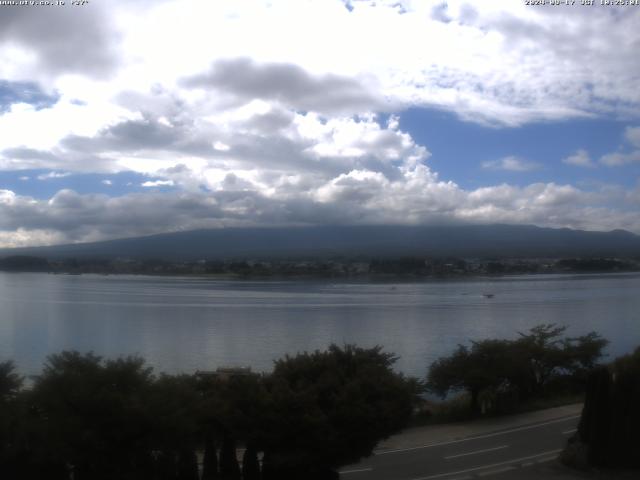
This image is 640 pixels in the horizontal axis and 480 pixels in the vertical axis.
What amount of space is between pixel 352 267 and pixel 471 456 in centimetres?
7738

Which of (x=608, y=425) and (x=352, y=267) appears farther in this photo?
(x=352, y=267)

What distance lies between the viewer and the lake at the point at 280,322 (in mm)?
28547

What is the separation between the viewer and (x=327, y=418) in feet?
32.2

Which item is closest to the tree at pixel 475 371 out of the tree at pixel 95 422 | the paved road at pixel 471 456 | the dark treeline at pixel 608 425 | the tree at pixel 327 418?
the paved road at pixel 471 456

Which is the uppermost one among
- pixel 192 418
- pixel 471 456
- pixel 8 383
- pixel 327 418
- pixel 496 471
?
A: pixel 8 383

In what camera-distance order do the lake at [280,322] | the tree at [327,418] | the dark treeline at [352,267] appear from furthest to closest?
1. the dark treeline at [352,267]
2. the lake at [280,322]
3. the tree at [327,418]

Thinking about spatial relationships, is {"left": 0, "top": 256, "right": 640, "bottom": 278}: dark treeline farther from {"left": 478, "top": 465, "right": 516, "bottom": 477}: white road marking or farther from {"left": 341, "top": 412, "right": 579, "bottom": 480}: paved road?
{"left": 478, "top": 465, "right": 516, "bottom": 477}: white road marking

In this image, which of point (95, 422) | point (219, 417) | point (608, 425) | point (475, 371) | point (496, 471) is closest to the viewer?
point (95, 422)

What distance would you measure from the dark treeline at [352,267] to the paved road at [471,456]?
227 ft

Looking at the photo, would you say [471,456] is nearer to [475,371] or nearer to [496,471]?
[496,471]

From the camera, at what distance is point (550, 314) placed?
44.3m

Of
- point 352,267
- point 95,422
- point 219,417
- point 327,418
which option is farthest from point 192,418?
point 352,267

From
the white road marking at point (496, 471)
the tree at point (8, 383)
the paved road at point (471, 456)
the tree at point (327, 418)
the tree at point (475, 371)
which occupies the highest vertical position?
the tree at point (8, 383)

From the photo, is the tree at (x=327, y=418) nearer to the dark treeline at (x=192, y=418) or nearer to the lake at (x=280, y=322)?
the dark treeline at (x=192, y=418)
